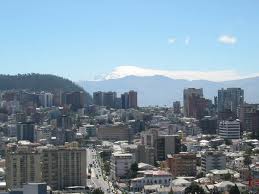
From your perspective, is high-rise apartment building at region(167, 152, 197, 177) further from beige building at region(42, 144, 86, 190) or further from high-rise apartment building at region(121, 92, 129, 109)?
high-rise apartment building at region(121, 92, 129, 109)

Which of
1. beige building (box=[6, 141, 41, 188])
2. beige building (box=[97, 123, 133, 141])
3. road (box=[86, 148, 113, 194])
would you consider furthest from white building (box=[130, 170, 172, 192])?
beige building (box=[97, 123, 133, 141])

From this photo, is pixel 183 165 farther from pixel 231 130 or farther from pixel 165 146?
pixel 231 130

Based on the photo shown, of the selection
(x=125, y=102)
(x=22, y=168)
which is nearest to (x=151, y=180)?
(x=22, y=168)

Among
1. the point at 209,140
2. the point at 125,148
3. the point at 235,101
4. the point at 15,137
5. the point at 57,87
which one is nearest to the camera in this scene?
the point at 125,148

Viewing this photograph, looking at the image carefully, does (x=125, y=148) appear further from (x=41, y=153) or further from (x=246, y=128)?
(x=246, y=128)

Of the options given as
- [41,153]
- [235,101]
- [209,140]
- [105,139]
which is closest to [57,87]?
[235,101]

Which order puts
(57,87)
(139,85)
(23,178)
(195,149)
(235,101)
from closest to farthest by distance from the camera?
(23,178) < (195,149) < (235,101) < (57,87) < (139,85)
